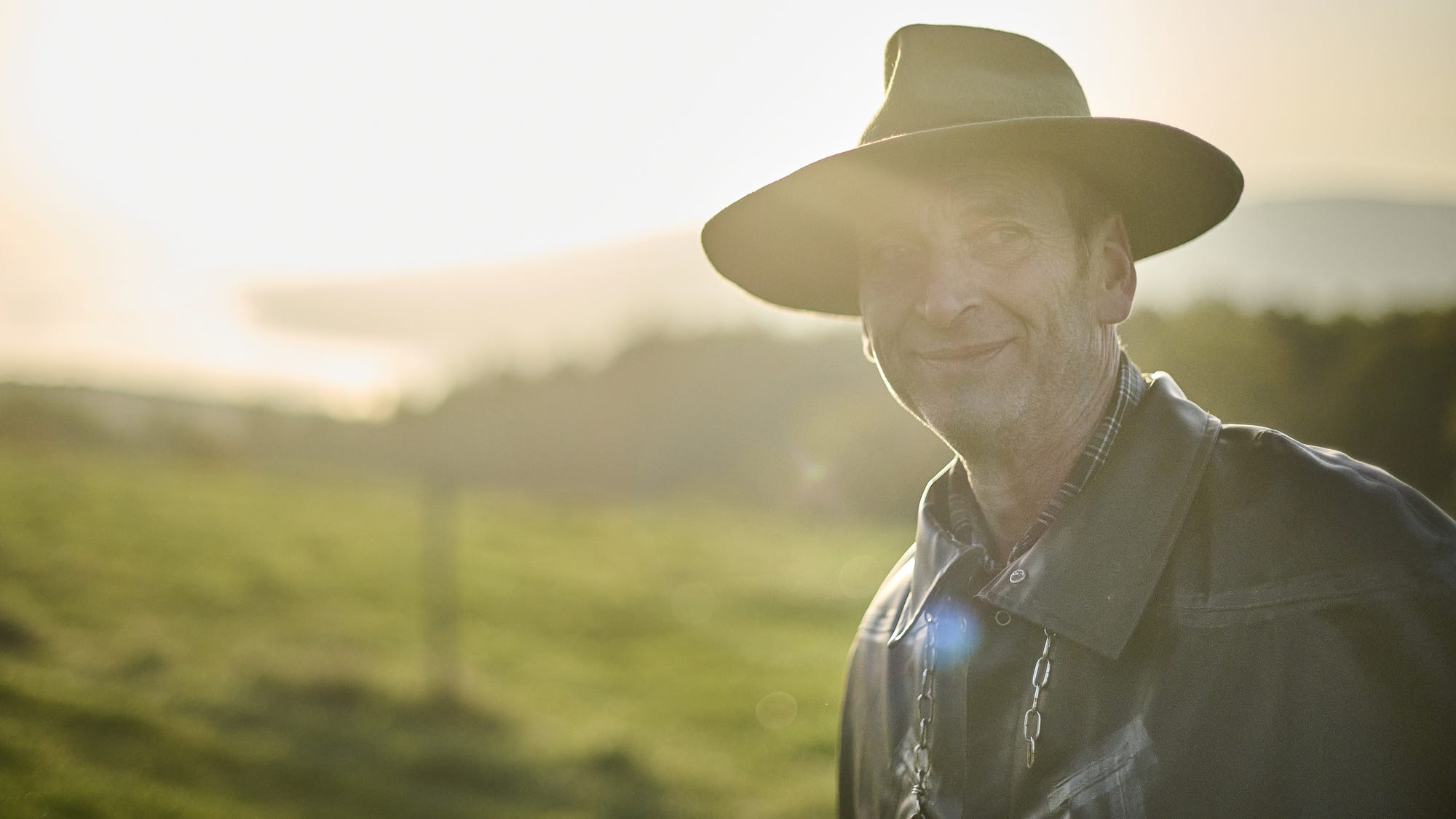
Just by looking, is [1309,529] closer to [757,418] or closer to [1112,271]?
[1112,271]

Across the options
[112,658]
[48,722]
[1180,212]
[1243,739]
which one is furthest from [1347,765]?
[112,658]

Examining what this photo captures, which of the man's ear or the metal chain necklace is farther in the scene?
the man's ear

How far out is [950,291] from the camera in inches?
93.1

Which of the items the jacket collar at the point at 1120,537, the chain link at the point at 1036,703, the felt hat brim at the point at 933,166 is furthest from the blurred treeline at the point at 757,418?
the chain link at the point at 1036,703

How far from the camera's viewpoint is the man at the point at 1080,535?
1.78m

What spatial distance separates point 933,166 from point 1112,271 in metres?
0.56

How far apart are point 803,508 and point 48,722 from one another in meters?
29.1

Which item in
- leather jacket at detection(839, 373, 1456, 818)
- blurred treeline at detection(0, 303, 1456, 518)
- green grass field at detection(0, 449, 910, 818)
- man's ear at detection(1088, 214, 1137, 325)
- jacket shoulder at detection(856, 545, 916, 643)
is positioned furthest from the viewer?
green grass field at detection(0, 449, 910, 818)

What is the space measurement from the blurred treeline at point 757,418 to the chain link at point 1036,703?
3.67 meters

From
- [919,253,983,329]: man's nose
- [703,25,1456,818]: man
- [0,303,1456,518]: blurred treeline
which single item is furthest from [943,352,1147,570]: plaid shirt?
[0,303,1456,518]: blurred treeline

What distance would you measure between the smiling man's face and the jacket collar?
0.72 feet

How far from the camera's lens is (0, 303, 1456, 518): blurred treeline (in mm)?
8898

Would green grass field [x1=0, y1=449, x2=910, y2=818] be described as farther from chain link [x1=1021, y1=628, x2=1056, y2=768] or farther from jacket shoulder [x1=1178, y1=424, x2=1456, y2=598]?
jacket shoulder [x1=1178, y1=424, x2=1456, y2=598]

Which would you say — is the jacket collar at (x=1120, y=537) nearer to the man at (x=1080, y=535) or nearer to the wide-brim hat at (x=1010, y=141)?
the man at (x=1080, y=535)
